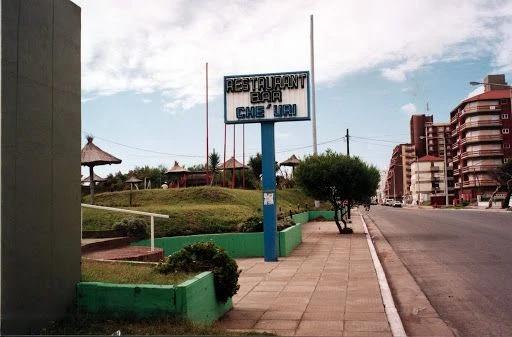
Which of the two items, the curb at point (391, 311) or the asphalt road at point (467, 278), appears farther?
the asphalt road at point (467, 278)

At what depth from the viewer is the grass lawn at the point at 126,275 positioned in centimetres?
725

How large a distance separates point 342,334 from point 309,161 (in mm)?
21317

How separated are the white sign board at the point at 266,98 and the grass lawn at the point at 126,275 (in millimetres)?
7593

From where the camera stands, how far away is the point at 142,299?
255 inches

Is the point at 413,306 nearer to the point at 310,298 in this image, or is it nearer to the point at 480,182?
the point at 310,298

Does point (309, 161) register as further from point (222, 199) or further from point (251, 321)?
point (251, 321)

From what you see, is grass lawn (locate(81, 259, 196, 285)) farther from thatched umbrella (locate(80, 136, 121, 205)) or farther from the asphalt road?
thatched umbrella (locate(80, 136, 121, 205))

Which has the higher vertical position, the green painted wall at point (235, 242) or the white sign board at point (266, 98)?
the white sign board at point (266, 98)

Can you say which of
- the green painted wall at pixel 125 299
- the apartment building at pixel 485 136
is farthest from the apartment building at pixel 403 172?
the green painted wall at pixel 125 299

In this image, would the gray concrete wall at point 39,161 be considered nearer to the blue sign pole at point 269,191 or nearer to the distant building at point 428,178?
the blue sign pole at point 269,191

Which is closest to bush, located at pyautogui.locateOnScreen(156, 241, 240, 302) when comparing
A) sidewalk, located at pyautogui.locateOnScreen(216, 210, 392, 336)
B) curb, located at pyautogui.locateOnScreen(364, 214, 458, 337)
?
sidewalk, located at pyautogui.locateOnScreen(216, 210, 392, 336)

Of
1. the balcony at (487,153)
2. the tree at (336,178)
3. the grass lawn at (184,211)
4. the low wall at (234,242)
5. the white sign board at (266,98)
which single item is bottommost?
the low wall at (234,242)

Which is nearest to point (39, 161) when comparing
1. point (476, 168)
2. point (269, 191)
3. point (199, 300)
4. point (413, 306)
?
point (199, 300)

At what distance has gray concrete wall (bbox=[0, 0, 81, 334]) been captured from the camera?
5715mm
